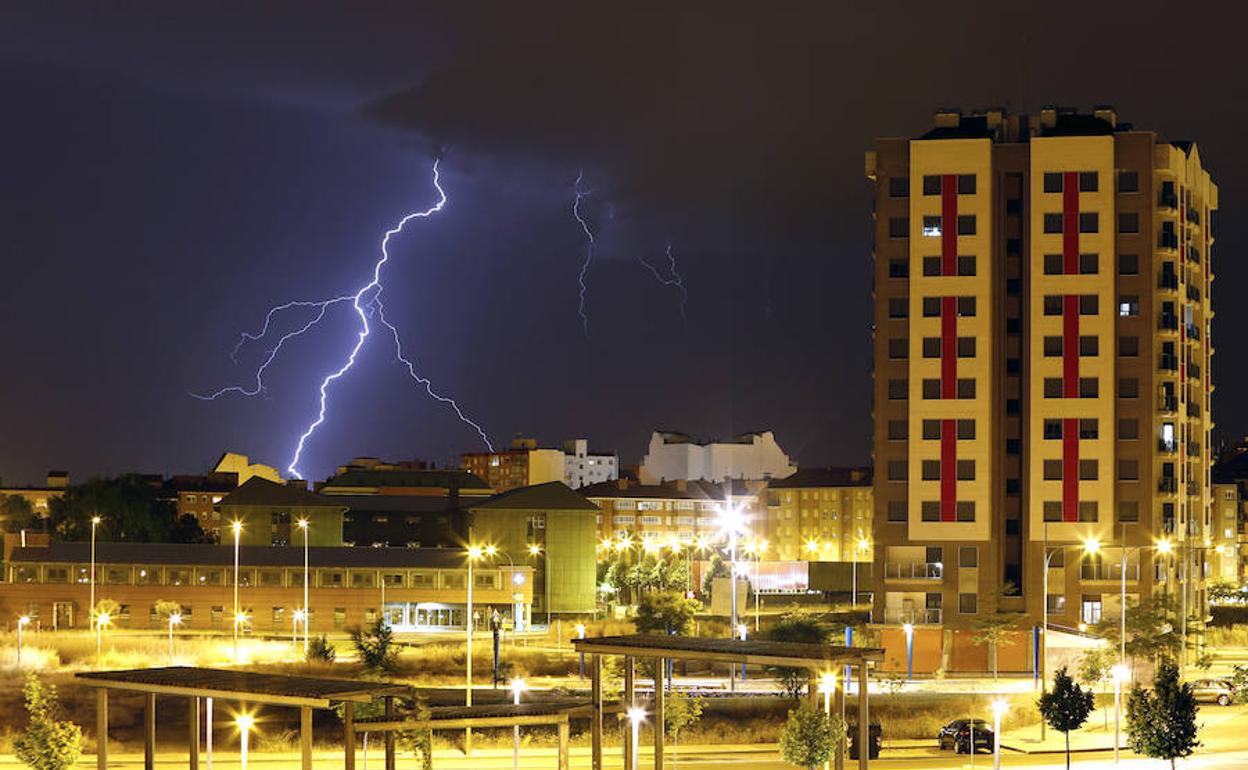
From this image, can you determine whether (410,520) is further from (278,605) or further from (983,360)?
(983,360)

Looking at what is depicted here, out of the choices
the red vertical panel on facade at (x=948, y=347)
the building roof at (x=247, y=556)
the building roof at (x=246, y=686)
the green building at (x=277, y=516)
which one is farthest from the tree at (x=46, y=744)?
the green building at (x=277, y=516)

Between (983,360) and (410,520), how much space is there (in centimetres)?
4608

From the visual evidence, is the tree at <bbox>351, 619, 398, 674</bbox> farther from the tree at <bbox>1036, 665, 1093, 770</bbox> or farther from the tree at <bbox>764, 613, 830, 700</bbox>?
the tree at <bbox>1036, 665, 1093, 770</bbox>

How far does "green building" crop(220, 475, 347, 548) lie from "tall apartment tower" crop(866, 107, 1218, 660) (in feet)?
123

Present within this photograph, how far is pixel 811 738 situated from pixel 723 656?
142 inches

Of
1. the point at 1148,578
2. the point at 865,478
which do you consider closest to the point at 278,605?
the point at 1148,578

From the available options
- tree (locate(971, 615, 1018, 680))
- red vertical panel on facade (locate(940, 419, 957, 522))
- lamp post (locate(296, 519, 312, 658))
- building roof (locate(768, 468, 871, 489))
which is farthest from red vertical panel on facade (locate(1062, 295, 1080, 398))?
building roof (locate(768, 468, 871, 489))

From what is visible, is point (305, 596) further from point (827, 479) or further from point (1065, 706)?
point (827, 479)

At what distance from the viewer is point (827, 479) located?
595 ft

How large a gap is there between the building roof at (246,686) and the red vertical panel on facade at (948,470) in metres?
49.8

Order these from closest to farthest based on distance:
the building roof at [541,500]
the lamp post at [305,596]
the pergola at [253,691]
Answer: the pergola at [253,691]
the lamp post at [305,596]
the building roof at [541,500]

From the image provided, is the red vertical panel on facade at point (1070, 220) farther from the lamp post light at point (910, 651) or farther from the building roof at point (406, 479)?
the building roof at point (406, 479)

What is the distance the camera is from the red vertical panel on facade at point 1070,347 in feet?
270

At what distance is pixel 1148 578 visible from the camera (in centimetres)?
8050
